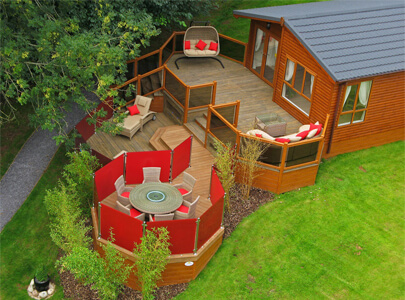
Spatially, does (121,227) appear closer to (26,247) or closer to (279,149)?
(26,247)

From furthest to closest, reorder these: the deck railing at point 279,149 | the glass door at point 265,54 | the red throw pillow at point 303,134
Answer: the glass door at point 265,54 < the red throw pillow at point 303,134 < the deck railing at point 279,149

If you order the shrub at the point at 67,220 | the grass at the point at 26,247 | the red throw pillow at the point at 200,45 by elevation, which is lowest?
the grass at the point at 26,247

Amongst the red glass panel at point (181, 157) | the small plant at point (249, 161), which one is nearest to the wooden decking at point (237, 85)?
the small plant at point (249, 161)

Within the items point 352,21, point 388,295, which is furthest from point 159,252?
point 352,21

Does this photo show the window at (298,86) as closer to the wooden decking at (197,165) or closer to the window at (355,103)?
the window at (355,103)

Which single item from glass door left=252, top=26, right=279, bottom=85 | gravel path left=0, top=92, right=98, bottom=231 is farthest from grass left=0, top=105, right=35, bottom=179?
glass door left=252, top=26, right=279, bottom=85

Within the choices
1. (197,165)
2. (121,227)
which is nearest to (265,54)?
(197,165)

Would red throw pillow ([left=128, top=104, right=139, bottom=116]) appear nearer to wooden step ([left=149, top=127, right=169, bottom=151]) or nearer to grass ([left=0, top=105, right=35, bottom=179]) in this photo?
wooden step ([left=149, top=127, right=169, bottom=151])

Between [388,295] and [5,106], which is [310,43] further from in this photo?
[5,106]
